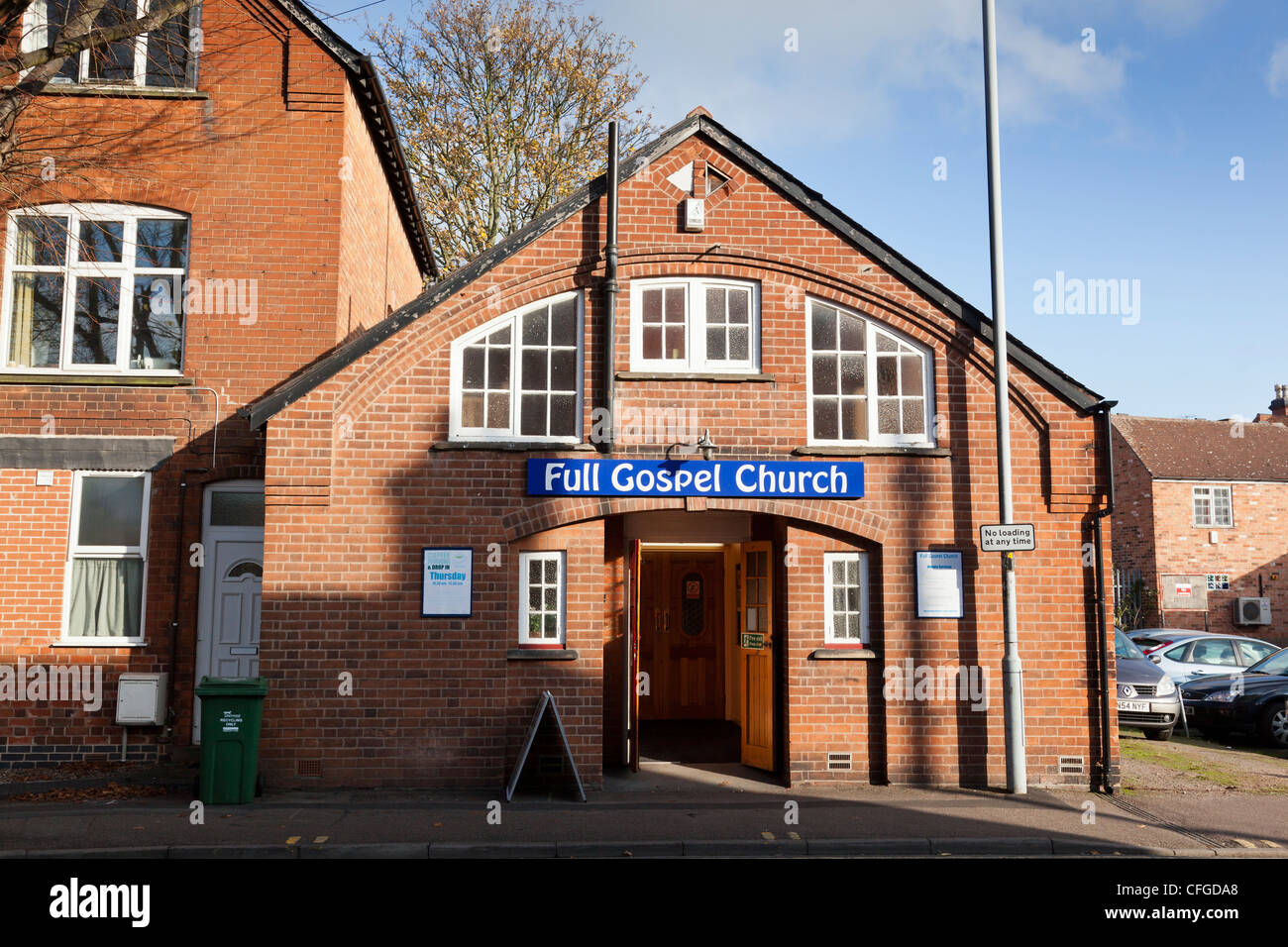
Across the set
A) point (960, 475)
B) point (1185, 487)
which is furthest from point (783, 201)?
point (1185, 487)

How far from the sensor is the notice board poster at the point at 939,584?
1170 cm

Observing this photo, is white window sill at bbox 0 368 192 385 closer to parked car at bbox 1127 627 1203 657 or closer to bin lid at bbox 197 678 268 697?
bin lid at bbox 197 678 268 697

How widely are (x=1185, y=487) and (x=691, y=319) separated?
1162 inches

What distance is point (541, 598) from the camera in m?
11.6

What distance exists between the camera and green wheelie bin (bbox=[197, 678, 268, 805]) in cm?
1020

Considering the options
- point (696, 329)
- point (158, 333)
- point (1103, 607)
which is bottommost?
point (1103, 607)

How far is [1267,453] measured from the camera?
37.1 metres

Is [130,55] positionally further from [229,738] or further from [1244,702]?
[1244,702]

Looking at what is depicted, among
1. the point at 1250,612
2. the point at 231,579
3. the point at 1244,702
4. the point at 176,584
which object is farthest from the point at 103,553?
the point at 1250,612

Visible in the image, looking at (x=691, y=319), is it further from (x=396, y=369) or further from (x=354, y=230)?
(x=354, y=230)

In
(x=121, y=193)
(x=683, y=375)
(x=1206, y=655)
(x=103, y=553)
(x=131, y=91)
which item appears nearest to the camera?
(x=683, y=375)

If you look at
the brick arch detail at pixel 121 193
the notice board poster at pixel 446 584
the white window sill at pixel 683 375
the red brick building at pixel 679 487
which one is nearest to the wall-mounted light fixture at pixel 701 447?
the red brick building at pixel 679 487

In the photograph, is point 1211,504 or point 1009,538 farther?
point 1211,504

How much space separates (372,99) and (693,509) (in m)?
7.52
